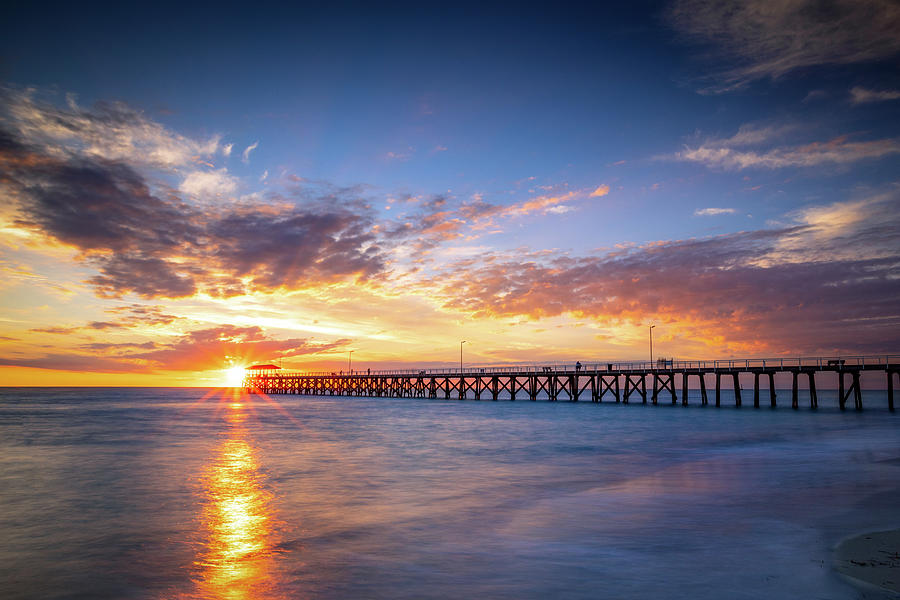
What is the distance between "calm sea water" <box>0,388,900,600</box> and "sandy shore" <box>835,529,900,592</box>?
27cm

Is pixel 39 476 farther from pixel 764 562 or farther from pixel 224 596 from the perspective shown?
pixel 764 562

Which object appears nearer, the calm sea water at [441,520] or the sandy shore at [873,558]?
the sandy shore at [873,558]

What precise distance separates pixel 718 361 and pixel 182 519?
51.0 m

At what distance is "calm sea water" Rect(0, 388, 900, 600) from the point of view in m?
7.59

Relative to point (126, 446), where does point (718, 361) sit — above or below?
above

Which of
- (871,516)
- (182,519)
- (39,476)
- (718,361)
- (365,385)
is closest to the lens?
(871,516)

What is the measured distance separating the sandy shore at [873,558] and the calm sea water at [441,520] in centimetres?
27

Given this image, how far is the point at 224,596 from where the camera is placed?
7.12 metres

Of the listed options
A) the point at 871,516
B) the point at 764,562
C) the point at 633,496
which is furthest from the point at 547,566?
the point at 871,516

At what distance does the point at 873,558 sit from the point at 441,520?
7083 millimetres

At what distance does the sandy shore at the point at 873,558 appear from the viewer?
22.4ft

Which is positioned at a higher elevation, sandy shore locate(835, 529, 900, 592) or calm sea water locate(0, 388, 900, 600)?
sandy shore locate(835, 529, 900, 592)

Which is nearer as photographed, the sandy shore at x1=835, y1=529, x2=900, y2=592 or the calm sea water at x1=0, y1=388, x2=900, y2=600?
the sandy shore at x1=835, y1=529, x2=900, y2=592

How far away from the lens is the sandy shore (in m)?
6.84
